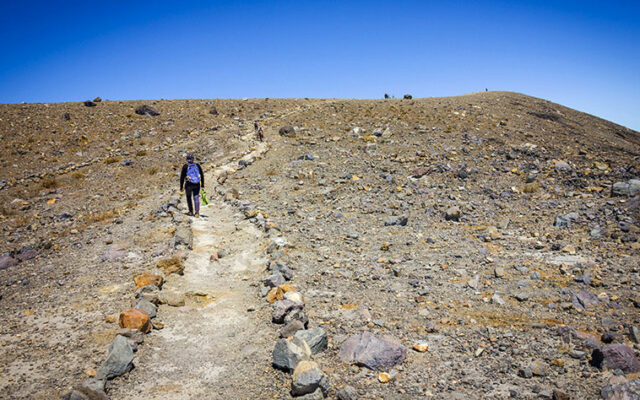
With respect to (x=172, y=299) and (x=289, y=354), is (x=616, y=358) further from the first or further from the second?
(x=172, y=299)

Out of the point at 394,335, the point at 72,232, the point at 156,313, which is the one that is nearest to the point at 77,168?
the point at 72,232

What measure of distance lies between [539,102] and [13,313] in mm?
39018

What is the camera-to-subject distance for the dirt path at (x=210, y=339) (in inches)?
170

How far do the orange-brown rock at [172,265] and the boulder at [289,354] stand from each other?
3.86 metres

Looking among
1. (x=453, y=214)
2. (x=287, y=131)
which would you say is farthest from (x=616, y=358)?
(x=287, y=131)

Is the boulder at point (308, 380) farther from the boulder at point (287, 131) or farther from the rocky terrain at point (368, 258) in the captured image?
the boulder at point (287, 131)

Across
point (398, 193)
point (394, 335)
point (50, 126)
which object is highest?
point (50, 126)

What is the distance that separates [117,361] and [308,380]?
2.68 metres

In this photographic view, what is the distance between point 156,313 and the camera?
5.82m

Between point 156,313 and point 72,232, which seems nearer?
point 156,313

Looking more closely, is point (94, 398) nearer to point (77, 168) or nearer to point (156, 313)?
point (156, 313)

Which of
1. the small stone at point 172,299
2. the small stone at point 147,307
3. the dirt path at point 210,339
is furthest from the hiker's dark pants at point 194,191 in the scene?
the small stone at point 147,307

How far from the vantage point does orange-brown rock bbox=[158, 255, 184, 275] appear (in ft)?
24.3

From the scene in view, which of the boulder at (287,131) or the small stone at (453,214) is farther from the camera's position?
the boulder at (287,131)
